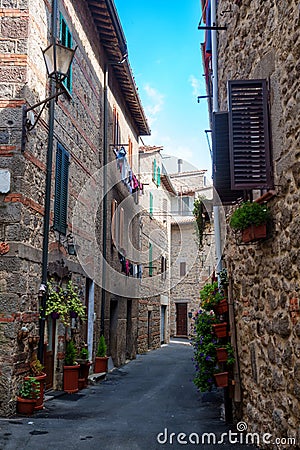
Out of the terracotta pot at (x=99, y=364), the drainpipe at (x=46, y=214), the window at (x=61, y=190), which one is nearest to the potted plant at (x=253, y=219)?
the drainpipe at (x=46, y=214)

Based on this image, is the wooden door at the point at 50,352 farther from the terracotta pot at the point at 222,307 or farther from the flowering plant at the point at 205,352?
the terracotta pot at the point at 222,307

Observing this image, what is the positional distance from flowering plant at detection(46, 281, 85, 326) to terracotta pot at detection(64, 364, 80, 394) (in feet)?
2.84

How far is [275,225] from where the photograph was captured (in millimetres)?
4953

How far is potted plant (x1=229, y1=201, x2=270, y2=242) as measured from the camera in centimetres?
507

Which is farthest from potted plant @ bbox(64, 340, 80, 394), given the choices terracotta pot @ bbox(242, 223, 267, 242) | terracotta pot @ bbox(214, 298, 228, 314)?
terracotta pot @ bbox(242, 223, 267, 242)

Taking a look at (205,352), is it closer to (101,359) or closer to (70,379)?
(70,379)

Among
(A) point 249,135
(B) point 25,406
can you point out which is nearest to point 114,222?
(B) point 25,406

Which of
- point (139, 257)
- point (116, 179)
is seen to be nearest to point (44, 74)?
point (116, 179)

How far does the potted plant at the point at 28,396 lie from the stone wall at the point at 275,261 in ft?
9.93

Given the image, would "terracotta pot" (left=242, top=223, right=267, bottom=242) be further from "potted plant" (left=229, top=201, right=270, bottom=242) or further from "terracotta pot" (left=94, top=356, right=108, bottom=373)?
"terracotta pot" (left=94, top=356, right=108, bottom=373)

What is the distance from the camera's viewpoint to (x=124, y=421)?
7059 millimetres

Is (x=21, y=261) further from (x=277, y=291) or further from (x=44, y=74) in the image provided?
(x=277, y=291)

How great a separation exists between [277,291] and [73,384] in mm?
5913

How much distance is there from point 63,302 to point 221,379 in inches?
148
